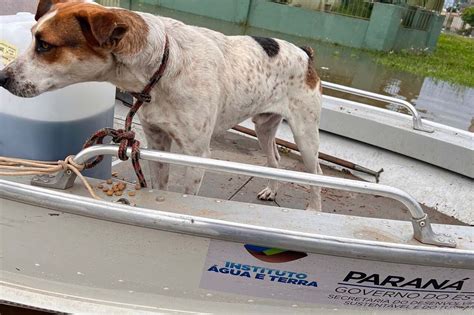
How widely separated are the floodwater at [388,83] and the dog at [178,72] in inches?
176

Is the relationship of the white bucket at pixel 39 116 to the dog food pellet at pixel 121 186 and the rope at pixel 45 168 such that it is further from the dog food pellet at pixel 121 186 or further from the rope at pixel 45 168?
the dog food pellet at pixel 121 186

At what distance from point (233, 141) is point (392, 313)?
2.50 metres

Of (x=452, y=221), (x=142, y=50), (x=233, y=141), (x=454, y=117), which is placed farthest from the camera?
(x=454, y=117)

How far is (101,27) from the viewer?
1869 millimetres

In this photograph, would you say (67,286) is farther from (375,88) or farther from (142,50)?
(375,88)

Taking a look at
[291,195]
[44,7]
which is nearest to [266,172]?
[44,7]

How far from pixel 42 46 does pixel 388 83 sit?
9784 mm

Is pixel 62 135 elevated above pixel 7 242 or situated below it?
above

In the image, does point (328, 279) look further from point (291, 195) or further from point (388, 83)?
point (388, 83)

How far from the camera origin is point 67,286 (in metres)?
2.12

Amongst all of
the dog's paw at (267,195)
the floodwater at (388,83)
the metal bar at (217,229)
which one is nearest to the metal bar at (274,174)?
the metal bar at (217,229)

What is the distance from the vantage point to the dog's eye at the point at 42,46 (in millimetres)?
1938

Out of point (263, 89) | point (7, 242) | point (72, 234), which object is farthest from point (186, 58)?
point (7, 242)

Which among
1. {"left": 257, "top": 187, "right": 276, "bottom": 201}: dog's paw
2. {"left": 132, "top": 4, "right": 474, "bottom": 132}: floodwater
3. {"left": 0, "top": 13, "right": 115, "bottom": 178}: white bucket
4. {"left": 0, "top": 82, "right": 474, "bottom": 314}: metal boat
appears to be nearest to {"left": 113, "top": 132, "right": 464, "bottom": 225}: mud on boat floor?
{"left": 257, "top": 187, "right": 276, "bottom": 201}: dog's paw
